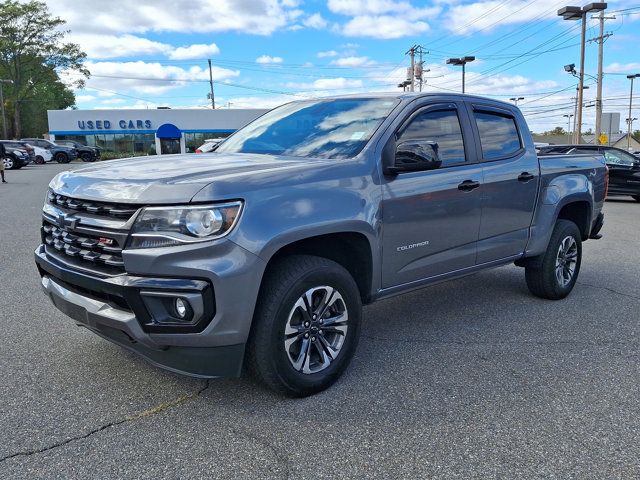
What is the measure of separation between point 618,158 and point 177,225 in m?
16.3

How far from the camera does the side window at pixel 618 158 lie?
16.1 metres

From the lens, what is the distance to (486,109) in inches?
194

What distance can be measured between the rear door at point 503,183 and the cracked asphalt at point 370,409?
0.73 meters

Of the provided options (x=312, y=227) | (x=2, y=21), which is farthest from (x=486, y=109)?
(x=2, y=21)

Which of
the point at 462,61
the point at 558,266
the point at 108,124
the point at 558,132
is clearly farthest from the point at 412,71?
the point at 558,132

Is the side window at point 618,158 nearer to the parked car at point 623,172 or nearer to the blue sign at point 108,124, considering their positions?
the parked car at point 623,172

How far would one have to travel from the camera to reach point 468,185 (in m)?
4.38

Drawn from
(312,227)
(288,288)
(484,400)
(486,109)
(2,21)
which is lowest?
(484,400)

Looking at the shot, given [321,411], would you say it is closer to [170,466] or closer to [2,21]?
[170,466]

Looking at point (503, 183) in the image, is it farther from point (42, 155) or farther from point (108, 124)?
point (108, 124)

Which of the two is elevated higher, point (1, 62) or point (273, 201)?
point (1, 62)

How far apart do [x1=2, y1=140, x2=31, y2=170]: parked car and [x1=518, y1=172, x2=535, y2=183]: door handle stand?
31.8 meters

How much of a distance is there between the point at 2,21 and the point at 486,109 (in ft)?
219

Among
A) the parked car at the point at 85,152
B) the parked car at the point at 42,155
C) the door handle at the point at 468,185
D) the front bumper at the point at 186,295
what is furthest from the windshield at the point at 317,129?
the parked car at the point at 85,152
